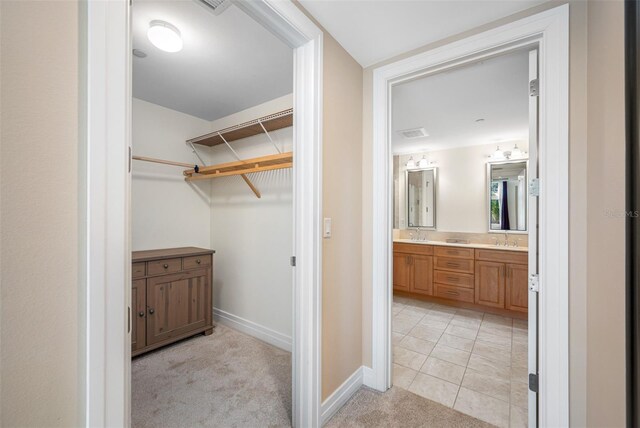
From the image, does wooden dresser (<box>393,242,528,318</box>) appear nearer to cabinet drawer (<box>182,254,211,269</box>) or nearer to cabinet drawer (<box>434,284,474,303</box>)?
cabinet drawer (<box>434,284,474,303</box>)

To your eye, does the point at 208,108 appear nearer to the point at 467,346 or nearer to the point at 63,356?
the point at 63,356

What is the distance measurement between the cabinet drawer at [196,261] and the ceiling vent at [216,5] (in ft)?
6.70

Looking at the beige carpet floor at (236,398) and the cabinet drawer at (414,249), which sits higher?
the cabinet drawer at (414,249)

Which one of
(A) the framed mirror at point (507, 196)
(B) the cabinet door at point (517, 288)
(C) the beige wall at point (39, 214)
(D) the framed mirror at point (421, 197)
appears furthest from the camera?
(D) the framed mirror at point (421, 197)

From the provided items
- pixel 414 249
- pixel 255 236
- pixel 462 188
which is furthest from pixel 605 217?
pixel 462 188

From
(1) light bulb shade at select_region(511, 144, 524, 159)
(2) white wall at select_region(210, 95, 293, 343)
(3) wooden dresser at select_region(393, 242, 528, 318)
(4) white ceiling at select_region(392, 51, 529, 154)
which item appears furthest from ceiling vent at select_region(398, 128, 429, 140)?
(2) white wall at select_region(210, 95, 293, 343)

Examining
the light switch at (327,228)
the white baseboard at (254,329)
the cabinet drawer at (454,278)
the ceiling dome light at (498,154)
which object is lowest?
the white baseboard at (254,329)

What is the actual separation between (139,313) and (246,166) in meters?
1.59

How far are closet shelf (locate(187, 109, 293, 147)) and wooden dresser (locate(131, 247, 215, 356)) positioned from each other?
1214mm

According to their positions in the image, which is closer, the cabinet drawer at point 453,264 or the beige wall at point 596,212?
the beige wall at point 596,212

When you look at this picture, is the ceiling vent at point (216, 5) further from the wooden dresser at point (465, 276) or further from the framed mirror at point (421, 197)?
the framed mirror at point (421, 197)

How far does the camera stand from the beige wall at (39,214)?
0.55 m

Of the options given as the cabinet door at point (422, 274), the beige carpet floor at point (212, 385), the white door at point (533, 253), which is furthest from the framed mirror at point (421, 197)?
the beige carpet floor at point (212, 385)

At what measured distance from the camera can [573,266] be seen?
128cm
